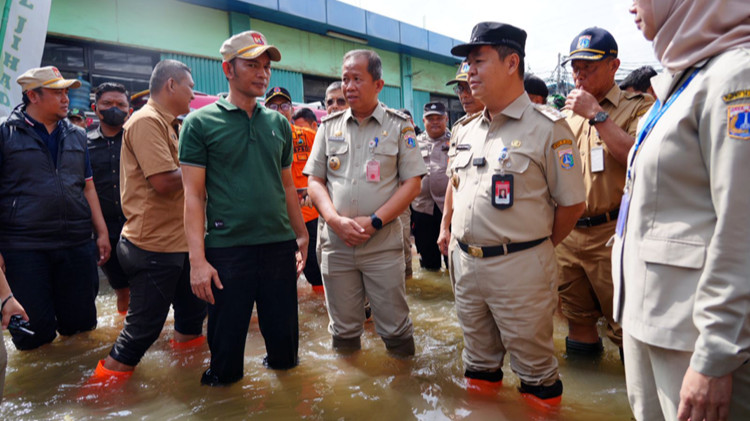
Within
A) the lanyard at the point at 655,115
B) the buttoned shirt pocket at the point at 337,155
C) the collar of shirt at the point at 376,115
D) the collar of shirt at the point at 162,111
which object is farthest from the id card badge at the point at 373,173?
the lanyard at the point at 655,115

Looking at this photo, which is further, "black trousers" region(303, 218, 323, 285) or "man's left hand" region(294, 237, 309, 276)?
"black trousers" region(303, 218, 323, 285)

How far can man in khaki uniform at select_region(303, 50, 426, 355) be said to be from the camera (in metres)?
3.11

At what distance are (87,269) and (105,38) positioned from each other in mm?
8262

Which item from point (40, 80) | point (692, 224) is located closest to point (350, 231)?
point (692, 224)

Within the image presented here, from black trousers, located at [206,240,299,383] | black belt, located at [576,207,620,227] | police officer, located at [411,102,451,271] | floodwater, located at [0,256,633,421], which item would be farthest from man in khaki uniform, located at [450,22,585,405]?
police officer, located at [411,102,451,271]

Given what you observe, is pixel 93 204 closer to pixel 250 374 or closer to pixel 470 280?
pixel 250 374

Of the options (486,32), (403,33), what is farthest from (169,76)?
(403,33)

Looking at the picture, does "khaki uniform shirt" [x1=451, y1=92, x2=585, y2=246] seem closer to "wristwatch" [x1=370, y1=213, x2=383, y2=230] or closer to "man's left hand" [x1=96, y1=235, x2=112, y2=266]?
"wristwatch" [x1=370, y1=213, x2=383, y2=230]

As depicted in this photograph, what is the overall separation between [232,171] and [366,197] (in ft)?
2.89

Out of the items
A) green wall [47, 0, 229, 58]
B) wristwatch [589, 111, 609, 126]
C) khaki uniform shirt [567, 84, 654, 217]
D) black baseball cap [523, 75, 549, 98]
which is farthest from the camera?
green wall [47, 0, 229, 58]

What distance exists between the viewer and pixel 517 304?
2377mm

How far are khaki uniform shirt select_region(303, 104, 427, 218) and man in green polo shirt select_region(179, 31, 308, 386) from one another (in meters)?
0.45

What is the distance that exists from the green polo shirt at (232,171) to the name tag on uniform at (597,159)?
196 centimetres

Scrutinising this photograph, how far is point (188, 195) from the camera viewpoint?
2613 mm
